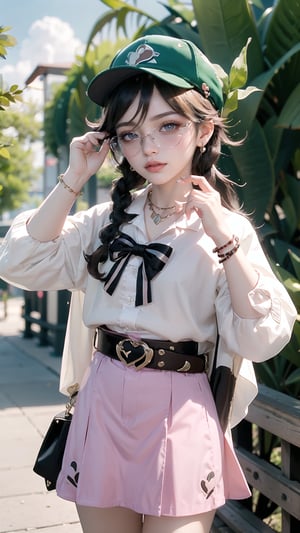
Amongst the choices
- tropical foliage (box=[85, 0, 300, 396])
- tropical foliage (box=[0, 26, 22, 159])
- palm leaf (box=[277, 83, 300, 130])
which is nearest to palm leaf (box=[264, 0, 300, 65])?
tropical foliage (box=[85, 0, 300, 396])

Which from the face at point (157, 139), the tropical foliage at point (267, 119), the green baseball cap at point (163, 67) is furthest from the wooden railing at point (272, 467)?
the green baseball cap at point (163, 67)

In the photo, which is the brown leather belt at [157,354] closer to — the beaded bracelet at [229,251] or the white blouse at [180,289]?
the white blouse at [180,289]

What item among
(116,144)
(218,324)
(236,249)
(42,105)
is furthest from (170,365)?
(42,105)

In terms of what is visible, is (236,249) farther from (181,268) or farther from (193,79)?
(193,79)

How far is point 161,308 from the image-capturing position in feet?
6.09

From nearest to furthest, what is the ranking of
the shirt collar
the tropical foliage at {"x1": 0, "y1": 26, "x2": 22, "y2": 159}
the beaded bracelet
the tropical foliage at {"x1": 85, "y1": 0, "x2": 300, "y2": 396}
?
the beaded bracelet, the shirt collar, the tropical foliage at {"x1": 0, "y1": 26, "x2": 22, "y2": 159}, the tropical foliage at {"x1": 85, "y1": 0, "x2": 300, "y2": 396}

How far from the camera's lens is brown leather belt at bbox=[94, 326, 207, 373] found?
1.85 metres

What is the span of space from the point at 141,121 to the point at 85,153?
0.86ft

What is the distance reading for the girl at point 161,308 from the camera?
1778 millimetres

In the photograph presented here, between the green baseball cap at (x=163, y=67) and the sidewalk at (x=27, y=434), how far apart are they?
2299 millimetres

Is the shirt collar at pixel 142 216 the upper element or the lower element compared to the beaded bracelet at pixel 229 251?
upper

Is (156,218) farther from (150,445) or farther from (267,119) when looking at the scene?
(267,119)

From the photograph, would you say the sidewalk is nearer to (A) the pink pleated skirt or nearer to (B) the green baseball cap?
(A) the pink pleated skirt

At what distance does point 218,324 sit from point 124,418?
1.14 feet
